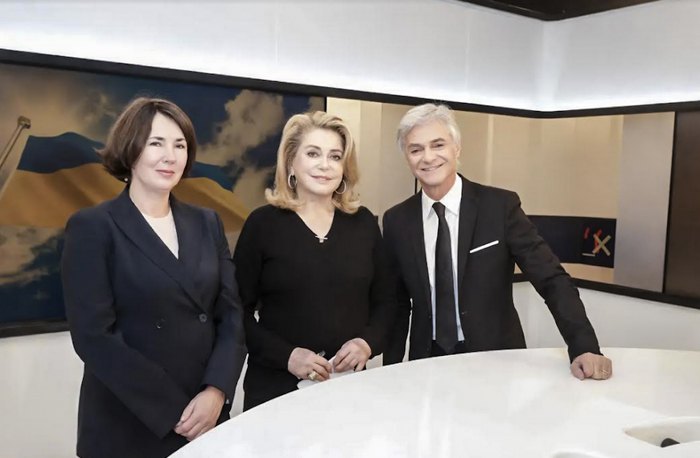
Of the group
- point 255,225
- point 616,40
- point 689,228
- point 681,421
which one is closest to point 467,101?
point 616,40

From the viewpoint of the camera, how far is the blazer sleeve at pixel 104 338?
1.75 m

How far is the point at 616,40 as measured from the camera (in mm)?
4898

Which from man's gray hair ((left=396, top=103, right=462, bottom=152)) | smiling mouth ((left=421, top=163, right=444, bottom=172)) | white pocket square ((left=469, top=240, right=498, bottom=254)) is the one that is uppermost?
man's gray hair ((left=396, top=103, right=462, bottom=152))

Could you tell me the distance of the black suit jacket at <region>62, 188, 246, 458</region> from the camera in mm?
1755

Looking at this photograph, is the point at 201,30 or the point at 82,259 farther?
the point at 201,30

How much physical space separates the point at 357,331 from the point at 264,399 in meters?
0.41

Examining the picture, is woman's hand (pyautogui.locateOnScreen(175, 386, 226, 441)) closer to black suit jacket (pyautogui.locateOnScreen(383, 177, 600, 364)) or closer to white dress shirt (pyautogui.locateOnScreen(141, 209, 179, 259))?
white dress shirt (pyautogui.locateOnScreen(141, 209, 179, 259))

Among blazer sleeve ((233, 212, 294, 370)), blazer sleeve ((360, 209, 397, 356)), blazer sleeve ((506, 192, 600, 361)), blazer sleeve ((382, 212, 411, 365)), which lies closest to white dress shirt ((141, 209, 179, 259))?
blazer sleeve ((233, 212, 294, 370))

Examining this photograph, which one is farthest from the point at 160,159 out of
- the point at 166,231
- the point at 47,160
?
the point at 47,160

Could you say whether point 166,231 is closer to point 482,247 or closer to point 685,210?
point 482,247

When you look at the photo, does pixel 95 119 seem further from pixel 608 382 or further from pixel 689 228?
pixel 689 228

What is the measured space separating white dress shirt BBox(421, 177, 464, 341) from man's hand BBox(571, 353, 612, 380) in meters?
0.52

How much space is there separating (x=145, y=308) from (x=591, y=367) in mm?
1335

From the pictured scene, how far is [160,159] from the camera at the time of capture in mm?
1893
